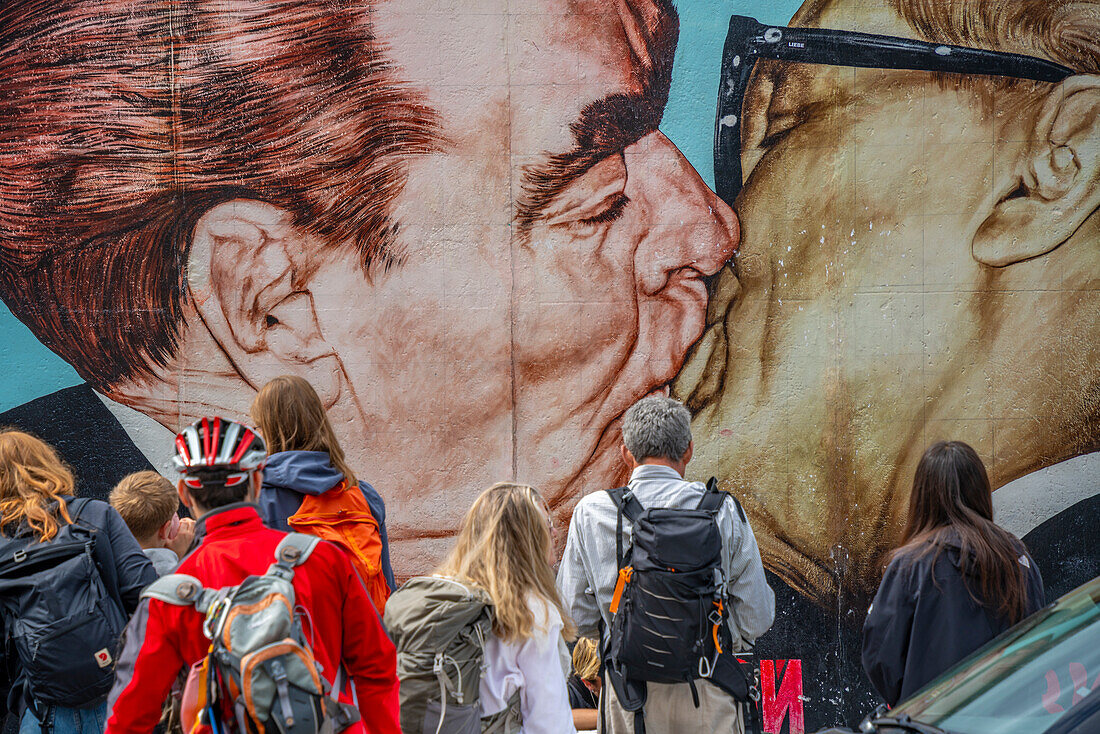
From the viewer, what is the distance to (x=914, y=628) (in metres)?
3.35

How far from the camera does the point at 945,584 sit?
3.32 meters

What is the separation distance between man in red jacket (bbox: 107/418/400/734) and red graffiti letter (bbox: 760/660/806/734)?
3.81 meters

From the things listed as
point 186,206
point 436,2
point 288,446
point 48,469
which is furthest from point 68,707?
point 436,2

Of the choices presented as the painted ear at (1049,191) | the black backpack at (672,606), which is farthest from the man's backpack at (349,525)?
the painted ear at (1049,191)

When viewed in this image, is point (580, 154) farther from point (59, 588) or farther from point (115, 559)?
point (59, 588)

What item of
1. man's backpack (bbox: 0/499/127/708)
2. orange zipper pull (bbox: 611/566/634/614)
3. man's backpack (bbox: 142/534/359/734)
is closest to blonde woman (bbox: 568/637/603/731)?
orange zipper pull (bbox: 611/566/634/614)

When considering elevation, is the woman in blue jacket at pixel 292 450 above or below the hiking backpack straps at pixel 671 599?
above

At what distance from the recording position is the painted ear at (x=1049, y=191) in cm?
589

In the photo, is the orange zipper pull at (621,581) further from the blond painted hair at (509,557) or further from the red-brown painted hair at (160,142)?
the red-brown painted hair at (160,142)

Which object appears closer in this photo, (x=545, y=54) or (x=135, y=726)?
(x=135, y=726)

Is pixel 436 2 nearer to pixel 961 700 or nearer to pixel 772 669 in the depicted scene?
pixel 772 669

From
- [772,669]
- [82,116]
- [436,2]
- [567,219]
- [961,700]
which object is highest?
[436,2]

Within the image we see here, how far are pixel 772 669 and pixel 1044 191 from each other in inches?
128

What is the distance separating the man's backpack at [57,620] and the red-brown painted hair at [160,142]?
2.81 metres
